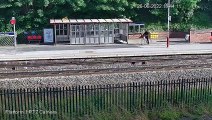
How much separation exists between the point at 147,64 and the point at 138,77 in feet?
12.9

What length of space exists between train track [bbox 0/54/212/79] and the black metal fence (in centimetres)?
625

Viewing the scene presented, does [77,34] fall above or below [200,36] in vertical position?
above

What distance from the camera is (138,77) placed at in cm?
2055

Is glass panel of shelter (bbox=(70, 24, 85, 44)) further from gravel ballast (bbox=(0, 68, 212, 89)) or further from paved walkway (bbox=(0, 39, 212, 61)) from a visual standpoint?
gravel ballast (bbox=(0, 68, 212, 89))

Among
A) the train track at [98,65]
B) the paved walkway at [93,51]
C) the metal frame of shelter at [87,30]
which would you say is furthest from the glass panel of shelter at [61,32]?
the train track at [98,65]

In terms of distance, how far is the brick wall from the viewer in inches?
1503

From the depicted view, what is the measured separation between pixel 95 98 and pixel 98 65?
30.3 ft

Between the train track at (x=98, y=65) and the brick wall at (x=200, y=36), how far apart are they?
11180mm

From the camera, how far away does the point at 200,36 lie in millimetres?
38625

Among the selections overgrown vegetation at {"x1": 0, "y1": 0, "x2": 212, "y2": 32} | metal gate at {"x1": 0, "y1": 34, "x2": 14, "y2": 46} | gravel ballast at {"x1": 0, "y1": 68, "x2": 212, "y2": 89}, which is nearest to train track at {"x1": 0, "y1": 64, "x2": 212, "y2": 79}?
gravel ballast at {"x1": 0, "y1": 68, "x2": 212, "y2": 89}

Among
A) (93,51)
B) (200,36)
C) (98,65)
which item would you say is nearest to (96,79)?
(98,65)

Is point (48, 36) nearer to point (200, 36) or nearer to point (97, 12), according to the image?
point (97, 12)

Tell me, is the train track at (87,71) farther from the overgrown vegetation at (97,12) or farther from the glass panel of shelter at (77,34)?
the overgrown vegetation at (97,12)

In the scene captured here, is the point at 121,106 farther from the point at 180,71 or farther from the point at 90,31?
the point at 90,31
